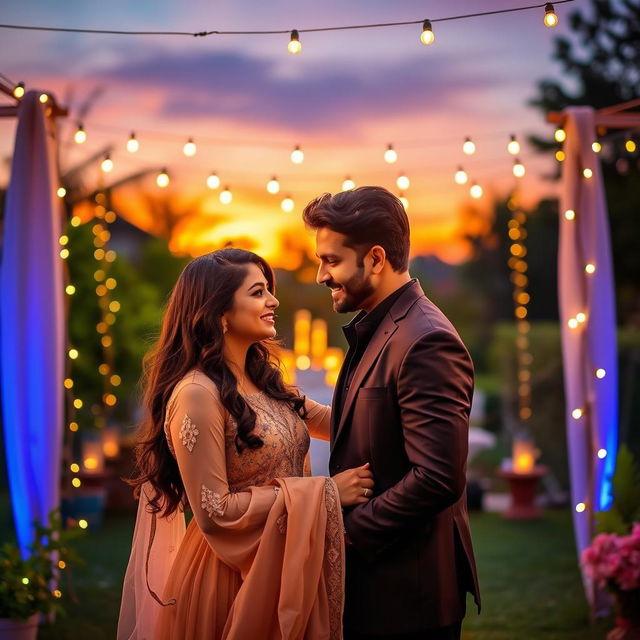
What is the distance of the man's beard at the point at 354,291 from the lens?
9.37 ft

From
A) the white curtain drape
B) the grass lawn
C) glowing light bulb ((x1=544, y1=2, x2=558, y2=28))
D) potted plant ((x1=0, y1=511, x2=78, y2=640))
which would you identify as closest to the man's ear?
glowing light bulb ((x1=544, y1=2, x2=558, y2=28))

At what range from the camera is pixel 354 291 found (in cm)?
287

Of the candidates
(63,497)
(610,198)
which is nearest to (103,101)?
(63,497)

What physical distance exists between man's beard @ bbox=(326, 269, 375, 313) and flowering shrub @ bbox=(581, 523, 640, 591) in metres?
2.77

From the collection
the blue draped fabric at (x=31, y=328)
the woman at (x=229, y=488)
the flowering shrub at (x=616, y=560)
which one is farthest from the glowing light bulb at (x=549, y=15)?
the blue draped fabric at (x=31, y=328)

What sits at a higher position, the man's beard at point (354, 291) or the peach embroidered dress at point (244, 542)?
the man's beard at point (354, 291)

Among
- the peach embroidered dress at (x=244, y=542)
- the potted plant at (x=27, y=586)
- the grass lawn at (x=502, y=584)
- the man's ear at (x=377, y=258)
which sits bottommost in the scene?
the grass lawn at (x=502, y=584)

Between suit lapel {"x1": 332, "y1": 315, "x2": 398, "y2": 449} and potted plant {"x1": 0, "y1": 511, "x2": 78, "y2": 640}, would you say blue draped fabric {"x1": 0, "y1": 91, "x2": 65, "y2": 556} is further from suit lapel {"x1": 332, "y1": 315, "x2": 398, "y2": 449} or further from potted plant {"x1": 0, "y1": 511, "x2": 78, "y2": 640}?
suit lapel {"x1": 332, "y1": 315, "x2": 398, "y2": 449}

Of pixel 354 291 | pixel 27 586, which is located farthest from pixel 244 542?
pixel 27 586

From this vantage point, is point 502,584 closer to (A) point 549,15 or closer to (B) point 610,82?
(A) point 549,15

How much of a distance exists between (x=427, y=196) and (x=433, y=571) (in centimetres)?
1781

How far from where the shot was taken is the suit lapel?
9.26ft

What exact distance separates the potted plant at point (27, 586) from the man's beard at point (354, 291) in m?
2.53

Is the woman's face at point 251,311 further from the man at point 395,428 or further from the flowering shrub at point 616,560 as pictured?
the flowering shrub at point 616,560
